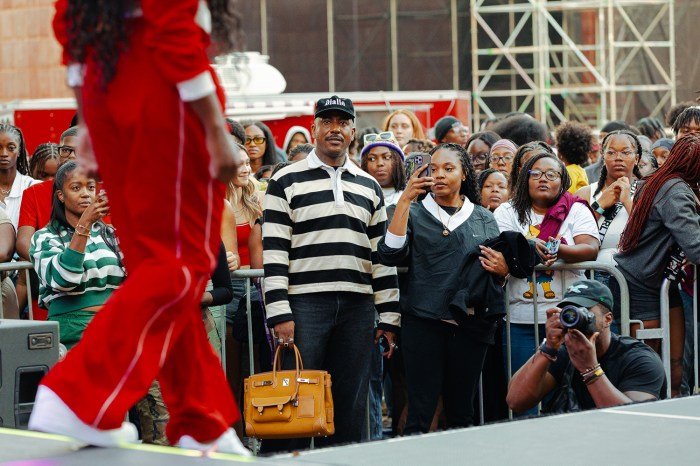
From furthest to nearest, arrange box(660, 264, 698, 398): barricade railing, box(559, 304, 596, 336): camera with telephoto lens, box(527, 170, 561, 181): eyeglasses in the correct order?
box(527, 170, 561, 181): eyeglasses, box(660, 264, 698, 398): barricade railing, box(559, 304, 596, 336): camera with telephoto lens

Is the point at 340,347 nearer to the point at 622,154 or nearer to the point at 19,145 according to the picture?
the point at 622,154

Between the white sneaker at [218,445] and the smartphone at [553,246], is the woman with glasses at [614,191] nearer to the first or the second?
the smartphone at [553,246]

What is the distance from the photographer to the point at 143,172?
11.7 ft

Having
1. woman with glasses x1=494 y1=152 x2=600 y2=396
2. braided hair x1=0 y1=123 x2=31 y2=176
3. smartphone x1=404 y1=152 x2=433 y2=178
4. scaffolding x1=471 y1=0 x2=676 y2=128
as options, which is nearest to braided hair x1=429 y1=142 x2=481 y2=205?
smartphone x1=404 y1=152 x2=433 y2=178

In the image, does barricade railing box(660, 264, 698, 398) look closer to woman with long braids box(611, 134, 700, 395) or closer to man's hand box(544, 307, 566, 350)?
woman with long braids box(611, 134, 700, 395)

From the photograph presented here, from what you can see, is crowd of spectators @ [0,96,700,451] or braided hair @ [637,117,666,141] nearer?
crowd of spectators @ [0,96,700,451]

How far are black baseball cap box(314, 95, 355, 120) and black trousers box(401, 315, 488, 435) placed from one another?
1130mm

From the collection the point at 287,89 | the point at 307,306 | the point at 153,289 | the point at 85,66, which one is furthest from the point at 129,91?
the point at 287,89

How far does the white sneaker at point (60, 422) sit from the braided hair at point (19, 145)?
5.21 metres

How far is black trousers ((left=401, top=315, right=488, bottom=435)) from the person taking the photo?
6.71 metres

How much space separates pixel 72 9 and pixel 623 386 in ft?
11.3

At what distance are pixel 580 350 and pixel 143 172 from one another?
2.88m

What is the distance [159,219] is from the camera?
3.58 metres

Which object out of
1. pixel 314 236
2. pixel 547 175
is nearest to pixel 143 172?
pixel 314 236
